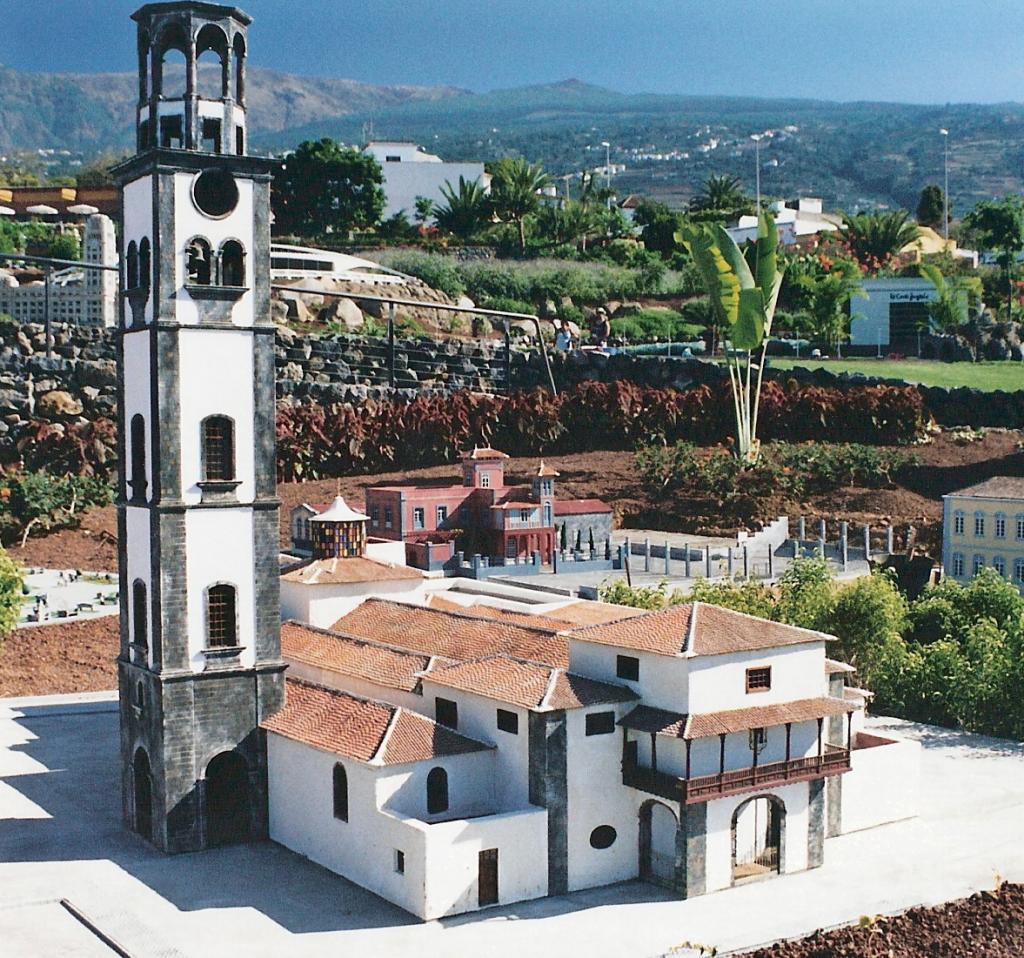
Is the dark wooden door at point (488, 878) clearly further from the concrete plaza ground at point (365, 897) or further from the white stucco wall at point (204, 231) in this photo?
the white stucco wall at point (204, 231)

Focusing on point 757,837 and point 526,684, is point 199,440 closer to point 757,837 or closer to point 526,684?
point 526,684

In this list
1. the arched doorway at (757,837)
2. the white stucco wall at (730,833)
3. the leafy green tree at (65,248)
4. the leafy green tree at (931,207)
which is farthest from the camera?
the leafy green tree at (931,207)

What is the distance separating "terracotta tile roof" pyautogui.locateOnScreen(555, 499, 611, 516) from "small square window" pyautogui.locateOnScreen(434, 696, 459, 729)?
19.2m

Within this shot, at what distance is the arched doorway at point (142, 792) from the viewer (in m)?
28.5

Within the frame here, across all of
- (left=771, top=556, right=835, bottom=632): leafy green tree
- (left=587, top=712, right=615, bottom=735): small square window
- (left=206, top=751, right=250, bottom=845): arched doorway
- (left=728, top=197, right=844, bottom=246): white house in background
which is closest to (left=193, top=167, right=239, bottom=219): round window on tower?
(left=206, top=751, right=250, bottom=845): arched doorway

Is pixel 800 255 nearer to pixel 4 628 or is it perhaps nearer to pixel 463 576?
pixel 463 576

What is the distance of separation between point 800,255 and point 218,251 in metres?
63.3

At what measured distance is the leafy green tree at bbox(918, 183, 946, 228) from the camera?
116 metres

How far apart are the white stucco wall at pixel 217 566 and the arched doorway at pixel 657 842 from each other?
680cm

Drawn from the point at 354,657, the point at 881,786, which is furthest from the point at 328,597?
the point at 881,786

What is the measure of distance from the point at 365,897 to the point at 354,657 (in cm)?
622

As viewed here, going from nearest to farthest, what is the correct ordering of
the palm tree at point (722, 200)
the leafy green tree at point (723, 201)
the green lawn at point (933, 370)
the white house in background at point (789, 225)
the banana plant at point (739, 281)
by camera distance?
1. the banana plant at point (739, 281)
2. the green lawn at point (933, 370)
3. the white house in background at point (789, 225)
4. the leafy green tree at point (723, 201)
5. the palm tree at point (722, 200)

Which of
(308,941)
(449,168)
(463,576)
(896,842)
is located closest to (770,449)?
(463,576)

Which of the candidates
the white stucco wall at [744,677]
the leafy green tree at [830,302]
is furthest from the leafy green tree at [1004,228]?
the white stucco wall at [744,677]
